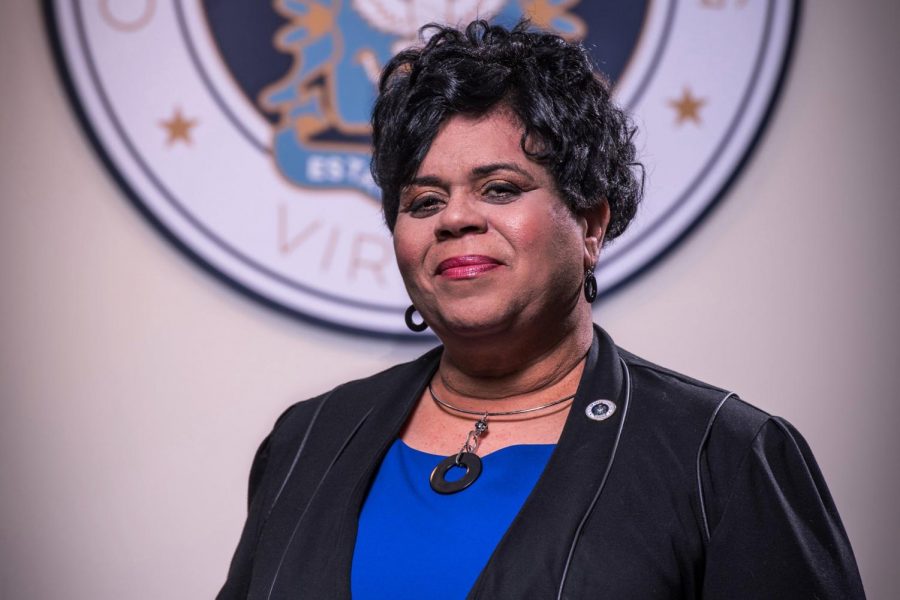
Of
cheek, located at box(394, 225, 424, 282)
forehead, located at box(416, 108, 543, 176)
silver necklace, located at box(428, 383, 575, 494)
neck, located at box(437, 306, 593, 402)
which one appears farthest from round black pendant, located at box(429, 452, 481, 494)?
forehead, located at box(416, 108, 543, 176)

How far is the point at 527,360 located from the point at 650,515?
0.85 ft

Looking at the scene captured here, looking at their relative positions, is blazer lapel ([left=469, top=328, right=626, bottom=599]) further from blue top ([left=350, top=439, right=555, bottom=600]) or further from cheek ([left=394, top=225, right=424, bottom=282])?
cheek ([left=394, top=225, right=424, bottom=282])

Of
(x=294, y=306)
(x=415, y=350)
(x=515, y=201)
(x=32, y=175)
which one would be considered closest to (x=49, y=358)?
(x=32, y=175)

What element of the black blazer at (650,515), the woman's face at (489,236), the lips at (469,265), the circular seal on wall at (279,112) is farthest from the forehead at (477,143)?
the circular seal on wall at (279,112)

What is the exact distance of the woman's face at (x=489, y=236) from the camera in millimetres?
1159

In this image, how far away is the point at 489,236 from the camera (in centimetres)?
116

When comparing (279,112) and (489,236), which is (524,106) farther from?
(279,112)

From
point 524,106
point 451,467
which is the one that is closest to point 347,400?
point 451,467

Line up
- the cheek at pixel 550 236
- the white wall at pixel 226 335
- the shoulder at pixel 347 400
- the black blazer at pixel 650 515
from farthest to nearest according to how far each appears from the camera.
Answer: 1. the white wall at pixel 226 335
2. the shoulder at pixel 347 400
3. the cheek at pixel 550 236
4. the black blazer at pixel 650 515

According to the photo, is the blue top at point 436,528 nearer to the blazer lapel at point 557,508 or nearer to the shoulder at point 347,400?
the blazer lapel at point 557,508

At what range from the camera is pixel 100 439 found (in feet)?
5.75

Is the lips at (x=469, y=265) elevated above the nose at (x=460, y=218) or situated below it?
below

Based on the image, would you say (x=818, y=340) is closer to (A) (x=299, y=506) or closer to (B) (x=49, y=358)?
(A) (x=299, y=506)

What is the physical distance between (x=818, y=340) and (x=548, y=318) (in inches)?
27.6
